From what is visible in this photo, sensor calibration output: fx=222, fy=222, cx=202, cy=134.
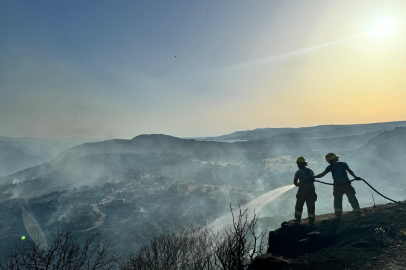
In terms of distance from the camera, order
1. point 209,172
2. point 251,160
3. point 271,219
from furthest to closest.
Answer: point 251,160 → point 209,172 → point 271,219

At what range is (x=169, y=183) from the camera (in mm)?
75688

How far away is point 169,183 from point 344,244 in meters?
72.8

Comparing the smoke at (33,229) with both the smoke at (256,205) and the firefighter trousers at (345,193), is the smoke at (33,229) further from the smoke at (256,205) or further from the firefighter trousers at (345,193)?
the firefighter trousers at (345,193)

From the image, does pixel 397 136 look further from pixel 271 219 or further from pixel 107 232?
pixel 107 232

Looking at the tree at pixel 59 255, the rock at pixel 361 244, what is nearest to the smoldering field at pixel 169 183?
the tree at pixel 59 255

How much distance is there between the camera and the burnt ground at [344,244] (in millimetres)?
4910

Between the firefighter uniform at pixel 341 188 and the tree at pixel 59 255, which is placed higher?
the firefighter uniform at pixel 341 188

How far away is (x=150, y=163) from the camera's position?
94.3 m

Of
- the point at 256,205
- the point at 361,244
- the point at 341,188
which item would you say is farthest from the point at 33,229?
the point at 361,244

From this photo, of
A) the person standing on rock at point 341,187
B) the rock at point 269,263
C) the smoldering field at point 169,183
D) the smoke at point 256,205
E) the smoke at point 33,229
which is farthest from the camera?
the smoldering field at point 169,183

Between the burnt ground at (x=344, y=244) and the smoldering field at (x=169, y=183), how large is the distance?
35.5 meters

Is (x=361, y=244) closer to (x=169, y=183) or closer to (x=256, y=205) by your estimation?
(x=256, y=205)

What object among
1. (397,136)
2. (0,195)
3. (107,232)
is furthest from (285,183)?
(0,195)

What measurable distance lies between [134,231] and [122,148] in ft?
247
